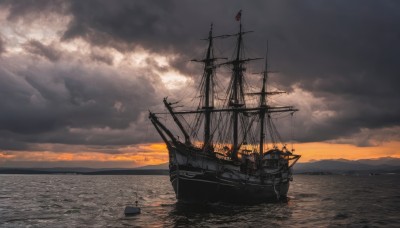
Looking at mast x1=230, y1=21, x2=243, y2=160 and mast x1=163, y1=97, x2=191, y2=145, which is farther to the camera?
mast x1=230, y1=21, x2=243, y2=160

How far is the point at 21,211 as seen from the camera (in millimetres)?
58125

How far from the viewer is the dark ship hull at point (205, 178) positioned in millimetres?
59844

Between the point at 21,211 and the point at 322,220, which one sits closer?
the point at 322,220

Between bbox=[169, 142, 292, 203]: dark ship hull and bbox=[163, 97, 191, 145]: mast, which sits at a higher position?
bbox=[163, 97, 191, 145]: mast

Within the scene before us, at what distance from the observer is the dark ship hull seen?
5984 cm

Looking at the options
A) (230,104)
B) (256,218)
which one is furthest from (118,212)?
(230,104)

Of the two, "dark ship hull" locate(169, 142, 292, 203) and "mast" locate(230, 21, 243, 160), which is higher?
"mast" locate(230, 21, 243, 160)

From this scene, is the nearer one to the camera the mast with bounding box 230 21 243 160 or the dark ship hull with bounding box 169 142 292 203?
the dark ship hull with bounding box 169 142 292 203

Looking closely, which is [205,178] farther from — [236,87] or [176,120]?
[236,87]

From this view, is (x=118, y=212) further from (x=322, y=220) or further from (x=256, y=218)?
(x=322, y=220)

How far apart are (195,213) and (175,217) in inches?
143

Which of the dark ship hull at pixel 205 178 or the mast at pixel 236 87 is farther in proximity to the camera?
the mast at pixel 236 87

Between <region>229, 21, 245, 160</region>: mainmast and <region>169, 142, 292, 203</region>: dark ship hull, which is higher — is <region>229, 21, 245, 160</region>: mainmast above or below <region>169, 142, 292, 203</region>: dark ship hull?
above

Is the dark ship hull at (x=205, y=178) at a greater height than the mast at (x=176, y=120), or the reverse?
the mast at (x=176, y=120)
